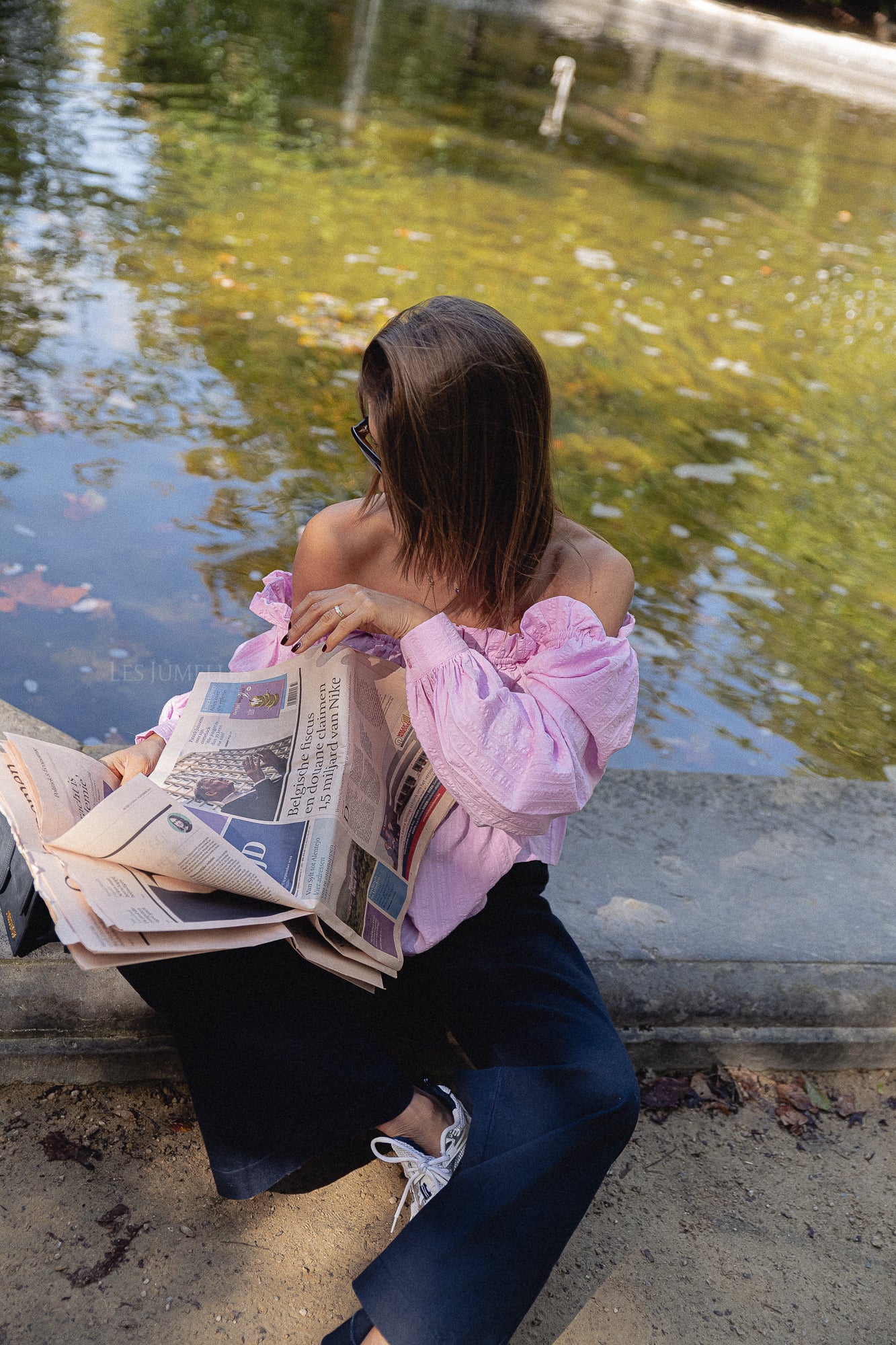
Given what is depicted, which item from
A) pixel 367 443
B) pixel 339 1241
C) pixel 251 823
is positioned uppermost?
pixel 367 443

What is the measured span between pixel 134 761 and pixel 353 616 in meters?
0.46

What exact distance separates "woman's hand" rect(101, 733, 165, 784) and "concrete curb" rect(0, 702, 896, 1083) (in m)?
0.34

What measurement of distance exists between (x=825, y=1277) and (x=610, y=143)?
1132 centimetres

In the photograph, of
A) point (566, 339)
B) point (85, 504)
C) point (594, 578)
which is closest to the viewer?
point (594, 578)

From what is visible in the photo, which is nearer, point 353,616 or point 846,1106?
point 353,616

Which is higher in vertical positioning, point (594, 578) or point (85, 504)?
point (594, 578)

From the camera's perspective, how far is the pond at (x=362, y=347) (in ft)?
12.5

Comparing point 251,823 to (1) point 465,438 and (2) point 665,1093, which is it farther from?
(2) point 665,1093

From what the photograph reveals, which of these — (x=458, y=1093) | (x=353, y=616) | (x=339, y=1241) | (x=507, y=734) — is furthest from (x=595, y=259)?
(x=339, y=1241)

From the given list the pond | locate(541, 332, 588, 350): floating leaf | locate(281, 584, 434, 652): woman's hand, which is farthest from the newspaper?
locate(541, 332, 588, 350): floating leaf

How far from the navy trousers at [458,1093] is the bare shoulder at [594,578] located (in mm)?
646

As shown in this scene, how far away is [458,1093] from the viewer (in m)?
1.81

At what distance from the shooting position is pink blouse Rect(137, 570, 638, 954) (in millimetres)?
1813

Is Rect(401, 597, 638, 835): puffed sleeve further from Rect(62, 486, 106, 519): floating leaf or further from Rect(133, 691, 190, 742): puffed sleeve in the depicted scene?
Rect(62, 486, 106, 519): floating leaf
